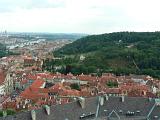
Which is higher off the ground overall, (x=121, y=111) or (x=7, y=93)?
(x=121, y=111)

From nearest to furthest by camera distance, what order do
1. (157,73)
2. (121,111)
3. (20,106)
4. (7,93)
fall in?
(121,111) → (20,106) → (7,93) → (157,73)

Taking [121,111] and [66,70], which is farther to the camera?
[66,70]

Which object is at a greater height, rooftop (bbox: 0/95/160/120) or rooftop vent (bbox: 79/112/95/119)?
rooftop (bbox: 0/95/160/120)

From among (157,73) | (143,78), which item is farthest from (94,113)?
(157,73)

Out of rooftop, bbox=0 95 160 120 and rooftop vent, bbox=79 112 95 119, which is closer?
rooftop, bbox=0 95 160 120

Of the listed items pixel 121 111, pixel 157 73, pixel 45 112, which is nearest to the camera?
pixel 45 112

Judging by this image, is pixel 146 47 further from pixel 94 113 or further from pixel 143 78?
pixel 94 113

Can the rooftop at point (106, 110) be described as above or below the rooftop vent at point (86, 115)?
above

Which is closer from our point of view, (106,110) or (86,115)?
(86,115)

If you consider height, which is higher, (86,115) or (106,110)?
(106,110)

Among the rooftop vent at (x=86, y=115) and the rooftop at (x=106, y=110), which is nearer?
the rooftop at (x=106, y=110)
